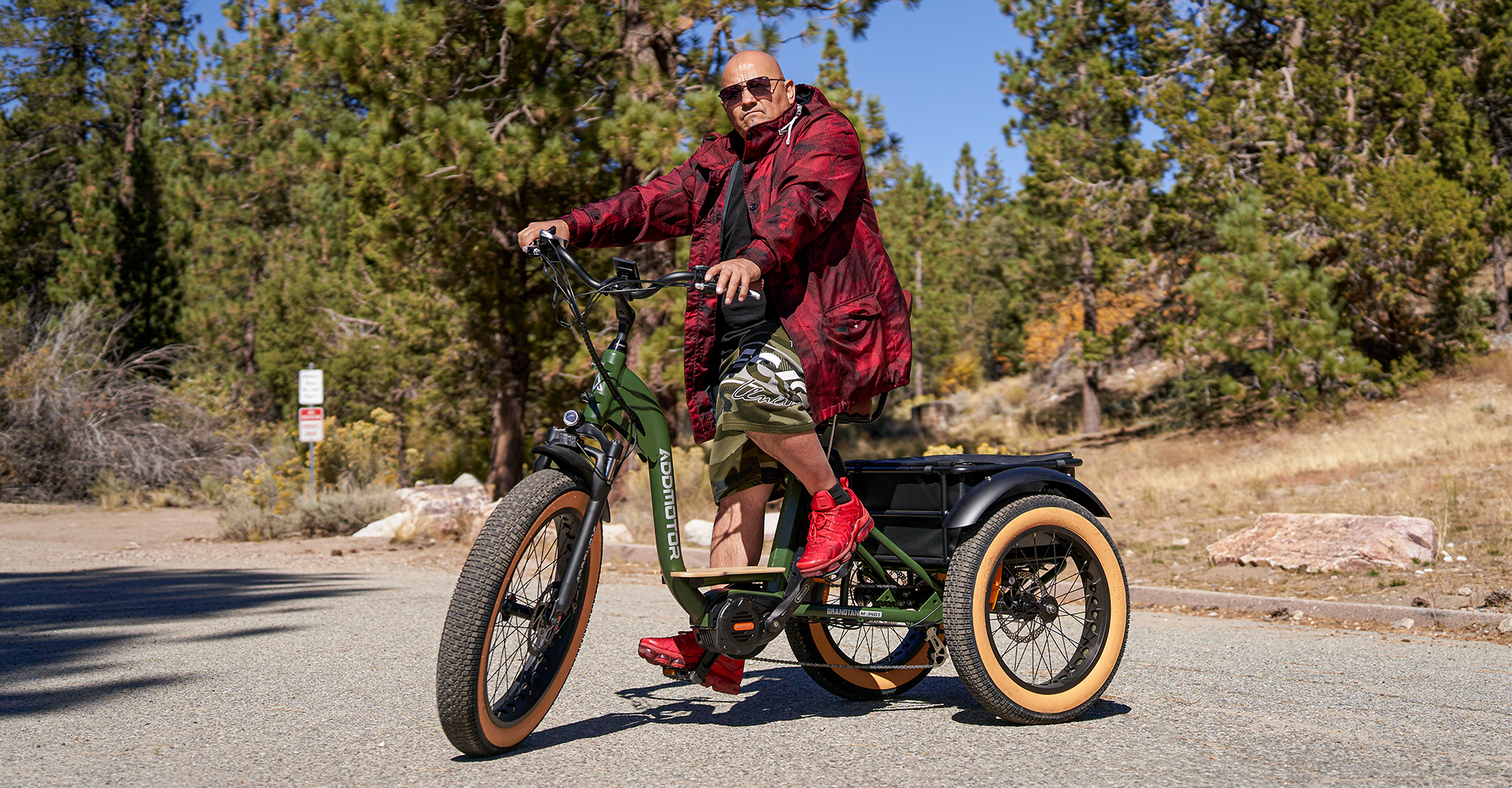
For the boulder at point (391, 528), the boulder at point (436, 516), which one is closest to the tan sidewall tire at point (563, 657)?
the boulder at point (436, 516)

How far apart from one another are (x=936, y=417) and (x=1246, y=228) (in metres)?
22.5

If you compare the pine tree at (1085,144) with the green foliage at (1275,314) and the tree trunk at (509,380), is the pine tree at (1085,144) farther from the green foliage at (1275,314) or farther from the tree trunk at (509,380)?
the tree trunk at (509,380)

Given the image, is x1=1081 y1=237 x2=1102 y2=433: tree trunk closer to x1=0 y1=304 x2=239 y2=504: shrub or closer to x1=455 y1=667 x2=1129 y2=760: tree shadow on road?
x1=0 y1=304 x2=239 y2=504: shrub

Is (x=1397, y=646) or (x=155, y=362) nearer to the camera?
(x=1397, y=646)

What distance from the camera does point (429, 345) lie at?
22.3 m

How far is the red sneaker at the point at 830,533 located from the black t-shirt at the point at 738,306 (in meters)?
0.56

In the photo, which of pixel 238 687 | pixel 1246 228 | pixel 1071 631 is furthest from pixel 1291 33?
pixel 238 687

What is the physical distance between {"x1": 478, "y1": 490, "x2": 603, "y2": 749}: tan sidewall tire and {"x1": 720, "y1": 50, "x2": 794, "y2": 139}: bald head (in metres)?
1.34

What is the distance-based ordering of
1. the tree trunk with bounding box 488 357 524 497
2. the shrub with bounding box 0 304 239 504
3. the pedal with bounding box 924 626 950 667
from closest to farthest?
the pedal with bounding box 924 626 950 667 → the tree trunk with bounding box 488 357 524 497 → the shrub with bounding box 0 304 239 504

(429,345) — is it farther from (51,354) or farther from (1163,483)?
(1163,483)

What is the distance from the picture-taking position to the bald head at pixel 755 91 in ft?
12.0

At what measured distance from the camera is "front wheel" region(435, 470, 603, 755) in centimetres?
306

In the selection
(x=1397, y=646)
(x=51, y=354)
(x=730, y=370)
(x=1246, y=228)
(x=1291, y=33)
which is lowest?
(x=1397, y=646)

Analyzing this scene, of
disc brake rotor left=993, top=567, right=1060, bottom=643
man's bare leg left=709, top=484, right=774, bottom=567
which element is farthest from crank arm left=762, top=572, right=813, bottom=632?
disc brake rotor left=993, top=567, right=1060, bottom=643
